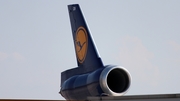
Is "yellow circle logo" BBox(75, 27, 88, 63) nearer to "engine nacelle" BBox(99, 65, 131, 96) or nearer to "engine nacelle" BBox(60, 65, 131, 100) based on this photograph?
"engine nacelle" BBox(60, 65, 131, 100)

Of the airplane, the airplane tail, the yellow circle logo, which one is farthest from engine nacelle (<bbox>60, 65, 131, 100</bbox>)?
the yellow circle logo

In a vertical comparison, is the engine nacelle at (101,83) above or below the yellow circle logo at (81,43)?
below

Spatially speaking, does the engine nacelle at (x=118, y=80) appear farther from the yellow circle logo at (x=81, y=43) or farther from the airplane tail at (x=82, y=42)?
the yellow circle logo at (x=81, y=43)

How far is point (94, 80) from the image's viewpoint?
19.9m

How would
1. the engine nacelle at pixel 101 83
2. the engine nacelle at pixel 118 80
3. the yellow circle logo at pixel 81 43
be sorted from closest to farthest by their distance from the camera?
1. the engine nacelle at pixel 101 83
2. the engine nacelle at pixel 118 80
3. the yellow circle logo at pixel 81 43

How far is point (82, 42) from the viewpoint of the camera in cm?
2433

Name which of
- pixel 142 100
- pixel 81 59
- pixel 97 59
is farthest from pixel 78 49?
pixel 142 100

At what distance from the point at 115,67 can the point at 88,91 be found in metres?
1.61

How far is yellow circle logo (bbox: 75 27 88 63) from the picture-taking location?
24.0m

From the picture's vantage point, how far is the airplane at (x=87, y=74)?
19792mm

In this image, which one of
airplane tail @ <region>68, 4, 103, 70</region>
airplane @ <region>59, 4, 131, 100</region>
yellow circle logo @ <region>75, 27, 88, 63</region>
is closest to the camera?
airplane @ <region>59, 4, 131, 100</region>

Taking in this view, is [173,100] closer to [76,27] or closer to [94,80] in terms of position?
[94,80]

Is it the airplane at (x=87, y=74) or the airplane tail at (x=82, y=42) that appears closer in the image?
the airplane at (x=87, y=74)

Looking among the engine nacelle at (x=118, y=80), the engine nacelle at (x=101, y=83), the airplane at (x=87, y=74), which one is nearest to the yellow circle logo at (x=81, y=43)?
the airplane at (x=87, y=74)
